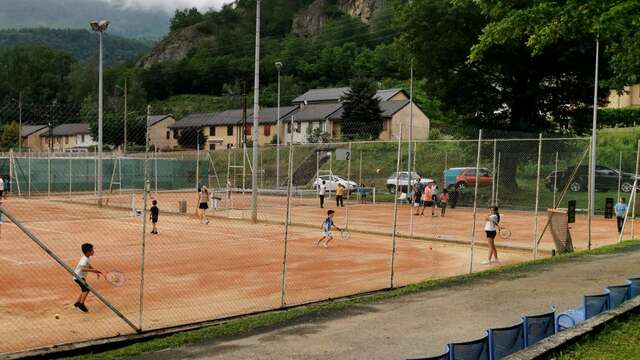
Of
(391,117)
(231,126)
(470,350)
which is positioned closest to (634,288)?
(470,350)

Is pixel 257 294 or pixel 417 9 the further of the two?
pixel 417 9

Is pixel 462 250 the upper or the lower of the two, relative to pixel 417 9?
lower

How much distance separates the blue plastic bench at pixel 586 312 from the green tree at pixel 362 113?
57.5 meters

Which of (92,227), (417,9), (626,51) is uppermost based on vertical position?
(417,9)

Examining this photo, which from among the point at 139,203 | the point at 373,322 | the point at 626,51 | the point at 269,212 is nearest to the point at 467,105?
the point at 269,212

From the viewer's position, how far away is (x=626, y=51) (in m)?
12.6

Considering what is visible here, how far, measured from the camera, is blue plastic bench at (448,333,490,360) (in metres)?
6.18

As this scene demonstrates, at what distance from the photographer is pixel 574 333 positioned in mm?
7730

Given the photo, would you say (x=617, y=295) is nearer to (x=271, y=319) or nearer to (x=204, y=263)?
(x=271, y=319)

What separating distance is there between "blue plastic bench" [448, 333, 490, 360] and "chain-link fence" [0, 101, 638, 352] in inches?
202

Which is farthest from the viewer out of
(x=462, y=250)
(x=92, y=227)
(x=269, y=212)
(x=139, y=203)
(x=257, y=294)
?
(x=139, y=203)

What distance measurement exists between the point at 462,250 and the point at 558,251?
9.96 ft

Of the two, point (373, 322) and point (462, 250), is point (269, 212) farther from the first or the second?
point (373, 322)

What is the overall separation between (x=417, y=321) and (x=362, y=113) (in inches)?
2297
